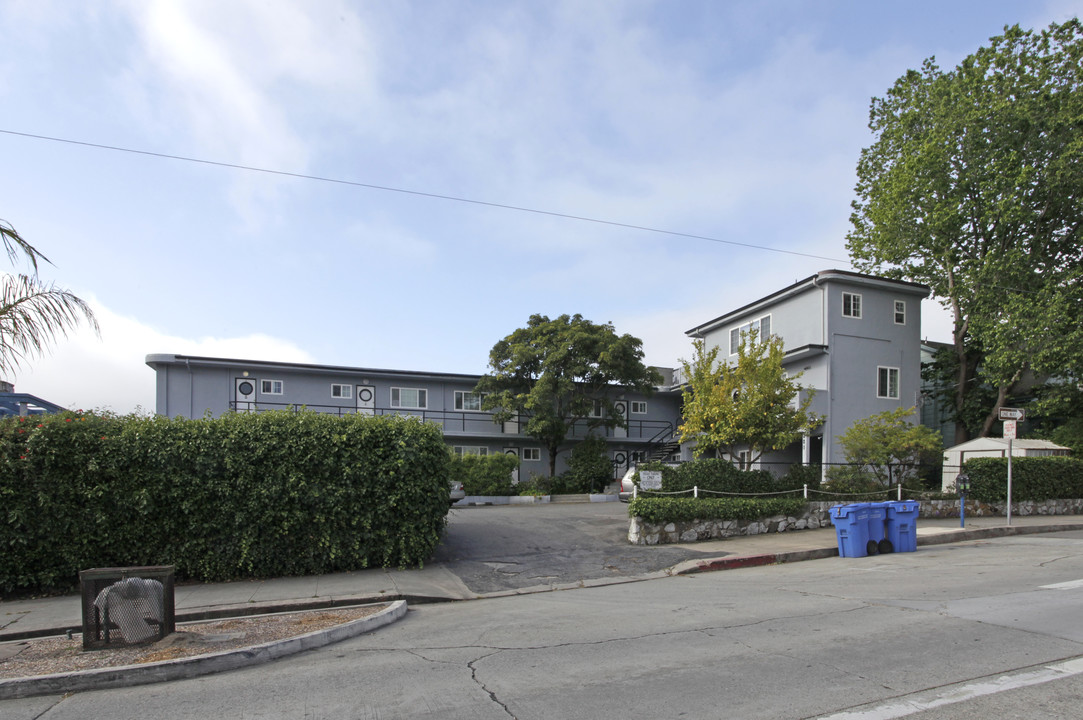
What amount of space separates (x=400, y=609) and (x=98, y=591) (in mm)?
3436

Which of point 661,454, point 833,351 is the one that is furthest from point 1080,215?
point 661,454

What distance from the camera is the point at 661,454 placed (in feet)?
111

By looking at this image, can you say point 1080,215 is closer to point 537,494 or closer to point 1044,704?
point 537,494

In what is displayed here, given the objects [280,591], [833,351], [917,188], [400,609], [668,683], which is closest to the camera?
[668,683]

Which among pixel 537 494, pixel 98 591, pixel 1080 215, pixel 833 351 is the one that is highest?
pixel 1080 215

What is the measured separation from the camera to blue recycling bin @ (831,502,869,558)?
13.5 metres

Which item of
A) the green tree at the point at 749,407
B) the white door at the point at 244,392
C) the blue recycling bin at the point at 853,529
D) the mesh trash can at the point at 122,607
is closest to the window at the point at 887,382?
the green tree at the point at 749,407

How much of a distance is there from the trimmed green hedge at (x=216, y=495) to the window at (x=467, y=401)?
859 inches

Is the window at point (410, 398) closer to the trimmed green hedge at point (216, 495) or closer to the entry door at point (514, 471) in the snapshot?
the entry door at point (514, 471)

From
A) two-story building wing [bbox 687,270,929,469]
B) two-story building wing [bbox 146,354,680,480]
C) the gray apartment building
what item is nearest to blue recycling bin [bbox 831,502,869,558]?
the gray apartment building

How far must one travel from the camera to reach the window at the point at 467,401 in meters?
33.9

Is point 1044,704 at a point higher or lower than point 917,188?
lower

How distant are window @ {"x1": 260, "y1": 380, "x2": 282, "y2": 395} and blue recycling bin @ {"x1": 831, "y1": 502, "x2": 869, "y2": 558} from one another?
2507 centimetres

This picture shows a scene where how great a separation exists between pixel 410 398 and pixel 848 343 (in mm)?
19869
